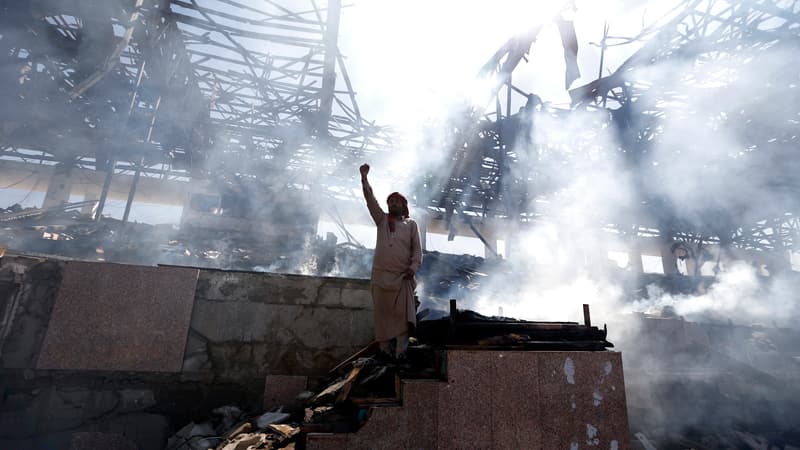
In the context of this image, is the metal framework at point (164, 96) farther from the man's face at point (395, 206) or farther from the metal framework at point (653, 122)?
the man's face at point (395, 206)

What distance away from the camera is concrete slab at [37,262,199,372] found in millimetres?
3701

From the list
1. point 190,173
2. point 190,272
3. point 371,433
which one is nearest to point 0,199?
point 190,173

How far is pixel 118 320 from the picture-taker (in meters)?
3.82

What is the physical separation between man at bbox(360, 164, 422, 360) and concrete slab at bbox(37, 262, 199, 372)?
90.7 inches

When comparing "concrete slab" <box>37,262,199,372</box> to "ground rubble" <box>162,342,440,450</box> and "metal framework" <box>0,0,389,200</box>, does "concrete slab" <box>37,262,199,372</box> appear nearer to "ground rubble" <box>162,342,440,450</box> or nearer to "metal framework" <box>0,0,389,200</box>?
"ground rubble" <box>162,342,440,450</box>

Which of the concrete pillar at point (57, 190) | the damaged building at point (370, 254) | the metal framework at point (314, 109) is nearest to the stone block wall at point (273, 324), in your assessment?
the damaged building at point (370, 254)

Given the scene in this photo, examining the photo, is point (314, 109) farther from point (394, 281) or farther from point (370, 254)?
point (394, 281)

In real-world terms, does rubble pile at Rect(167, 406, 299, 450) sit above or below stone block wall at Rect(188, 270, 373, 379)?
below

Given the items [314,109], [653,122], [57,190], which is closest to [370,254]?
[314,109]

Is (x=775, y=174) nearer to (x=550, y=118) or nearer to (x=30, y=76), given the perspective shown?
(x=550, y=118)

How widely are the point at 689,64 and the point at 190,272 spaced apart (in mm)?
12222

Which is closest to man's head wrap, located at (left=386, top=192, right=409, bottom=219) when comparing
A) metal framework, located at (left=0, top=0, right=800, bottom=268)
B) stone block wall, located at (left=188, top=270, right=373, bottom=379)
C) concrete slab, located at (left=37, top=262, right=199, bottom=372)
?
stone block wall, located at (left=188, top=270, right=373, bottom=379)

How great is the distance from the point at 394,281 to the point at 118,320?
312 cm

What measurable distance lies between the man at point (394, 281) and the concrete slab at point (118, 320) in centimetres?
230
